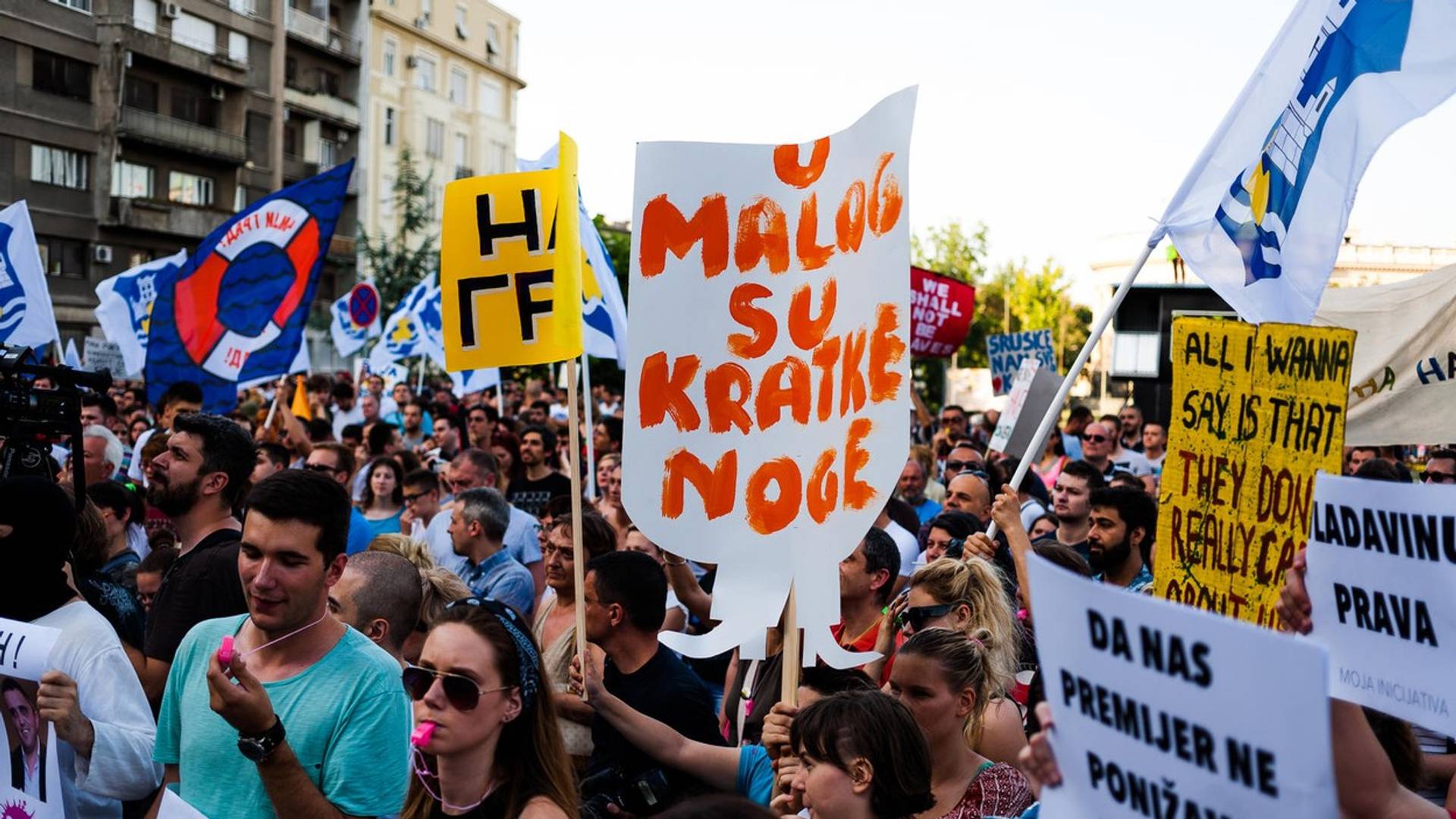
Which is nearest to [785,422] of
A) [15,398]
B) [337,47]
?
[15,398]

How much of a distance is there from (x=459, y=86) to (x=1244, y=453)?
2445 inches

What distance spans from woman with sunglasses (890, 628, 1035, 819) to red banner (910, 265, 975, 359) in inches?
468

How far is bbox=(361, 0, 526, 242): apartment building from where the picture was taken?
57.2m

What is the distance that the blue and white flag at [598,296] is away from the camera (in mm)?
10055

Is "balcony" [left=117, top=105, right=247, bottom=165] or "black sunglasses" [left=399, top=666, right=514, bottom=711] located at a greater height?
"balcony" [left=117, top=105, right=247, bottom=165]

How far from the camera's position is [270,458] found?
9414mm

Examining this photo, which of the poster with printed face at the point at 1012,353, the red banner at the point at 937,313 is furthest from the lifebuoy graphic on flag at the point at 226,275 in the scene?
the poster with printed face at the point at 1012,353

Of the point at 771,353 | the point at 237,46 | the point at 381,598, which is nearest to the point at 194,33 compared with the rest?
the point at 237,46

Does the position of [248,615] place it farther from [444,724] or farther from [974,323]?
[974,323]

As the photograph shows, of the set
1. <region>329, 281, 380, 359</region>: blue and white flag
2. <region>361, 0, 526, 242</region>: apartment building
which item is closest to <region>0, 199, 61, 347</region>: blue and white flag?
<region>329, 281, 380, 359</region>: blue and white flag

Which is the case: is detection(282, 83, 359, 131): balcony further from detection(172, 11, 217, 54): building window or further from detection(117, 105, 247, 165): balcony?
detection(172, 11, 217, 54): building window

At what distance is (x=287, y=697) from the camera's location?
351 centimetres

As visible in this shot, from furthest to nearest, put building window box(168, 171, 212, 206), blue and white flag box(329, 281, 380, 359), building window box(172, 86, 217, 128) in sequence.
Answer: building window box(168, 171, 212, 206) < building window box(172, 86, 217, 128) < blue and white flag box(329, 281, 380, 359)

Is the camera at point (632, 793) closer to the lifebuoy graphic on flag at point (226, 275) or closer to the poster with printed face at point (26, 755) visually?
the poster with printed face at point (26, 755)
